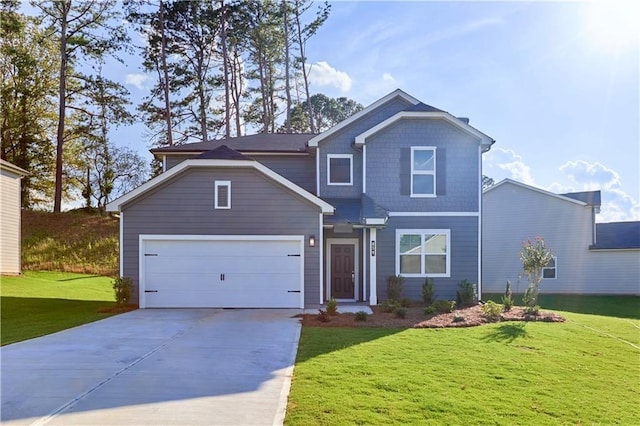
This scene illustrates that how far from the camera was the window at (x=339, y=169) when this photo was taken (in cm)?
1584

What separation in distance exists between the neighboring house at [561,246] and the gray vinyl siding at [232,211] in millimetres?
13112

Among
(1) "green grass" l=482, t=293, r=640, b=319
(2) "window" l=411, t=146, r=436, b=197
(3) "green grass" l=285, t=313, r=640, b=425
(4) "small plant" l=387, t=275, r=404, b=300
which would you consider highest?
(2) "window" l=411, t=146, r=436, b=197

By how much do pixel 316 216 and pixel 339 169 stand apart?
2709 mm

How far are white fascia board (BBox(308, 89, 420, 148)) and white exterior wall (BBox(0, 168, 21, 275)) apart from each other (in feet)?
52.3

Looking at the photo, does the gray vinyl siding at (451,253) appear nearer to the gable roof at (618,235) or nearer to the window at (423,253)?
the window at (423,253)

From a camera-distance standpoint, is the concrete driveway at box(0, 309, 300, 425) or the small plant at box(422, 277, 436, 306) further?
the small plant at box(422, 277, 436, 306)

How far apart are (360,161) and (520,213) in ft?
38.0

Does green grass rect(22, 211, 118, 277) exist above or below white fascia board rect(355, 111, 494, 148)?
below

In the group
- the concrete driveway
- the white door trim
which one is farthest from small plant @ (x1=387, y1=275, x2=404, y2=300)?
the concrete driveway

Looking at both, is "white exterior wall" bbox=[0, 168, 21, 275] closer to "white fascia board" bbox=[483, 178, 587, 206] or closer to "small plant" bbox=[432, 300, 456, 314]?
"small plant" bbox=[432, 300, 456, 314]

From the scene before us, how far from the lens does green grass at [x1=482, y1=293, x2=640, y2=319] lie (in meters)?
15.9

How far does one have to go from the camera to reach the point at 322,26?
100 ft

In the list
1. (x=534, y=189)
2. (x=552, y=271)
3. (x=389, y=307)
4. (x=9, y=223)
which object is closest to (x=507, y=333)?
(x=389, y=307)

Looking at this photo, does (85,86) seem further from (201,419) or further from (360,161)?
(201,419)
